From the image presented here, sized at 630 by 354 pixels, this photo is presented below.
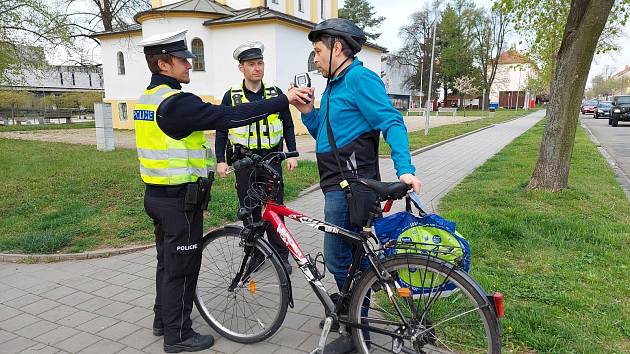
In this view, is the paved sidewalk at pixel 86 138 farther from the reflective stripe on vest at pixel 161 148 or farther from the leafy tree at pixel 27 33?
the reflective stripe on vest at pixel 161 148

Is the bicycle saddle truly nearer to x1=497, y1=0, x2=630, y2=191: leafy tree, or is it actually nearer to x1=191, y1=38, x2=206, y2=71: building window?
x1=497, y1=0, x2=630, y2=191: leafy tree

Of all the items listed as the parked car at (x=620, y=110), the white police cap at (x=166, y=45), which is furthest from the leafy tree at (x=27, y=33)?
the parked car at (x=620, y=110)

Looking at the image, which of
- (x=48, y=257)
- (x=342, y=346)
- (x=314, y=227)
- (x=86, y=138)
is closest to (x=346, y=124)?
(x=314, y=227)

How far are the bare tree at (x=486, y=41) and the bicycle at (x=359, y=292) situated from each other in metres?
57.8

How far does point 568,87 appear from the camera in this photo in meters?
6.66

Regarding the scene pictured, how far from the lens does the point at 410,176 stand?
7.90 feet

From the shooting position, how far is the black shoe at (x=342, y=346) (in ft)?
9.49

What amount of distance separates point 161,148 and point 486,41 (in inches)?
2431

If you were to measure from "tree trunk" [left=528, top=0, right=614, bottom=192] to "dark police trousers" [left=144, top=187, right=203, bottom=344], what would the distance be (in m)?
6.10

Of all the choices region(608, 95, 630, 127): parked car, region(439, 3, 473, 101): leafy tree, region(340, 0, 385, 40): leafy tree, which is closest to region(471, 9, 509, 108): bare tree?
region(439, 3, 473, 101): leafy tree

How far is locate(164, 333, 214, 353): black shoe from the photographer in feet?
9.88

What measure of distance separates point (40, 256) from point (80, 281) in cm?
90

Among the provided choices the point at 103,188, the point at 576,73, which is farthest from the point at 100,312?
the point at 576,73

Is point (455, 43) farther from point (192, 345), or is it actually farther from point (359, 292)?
point (192, 345)
